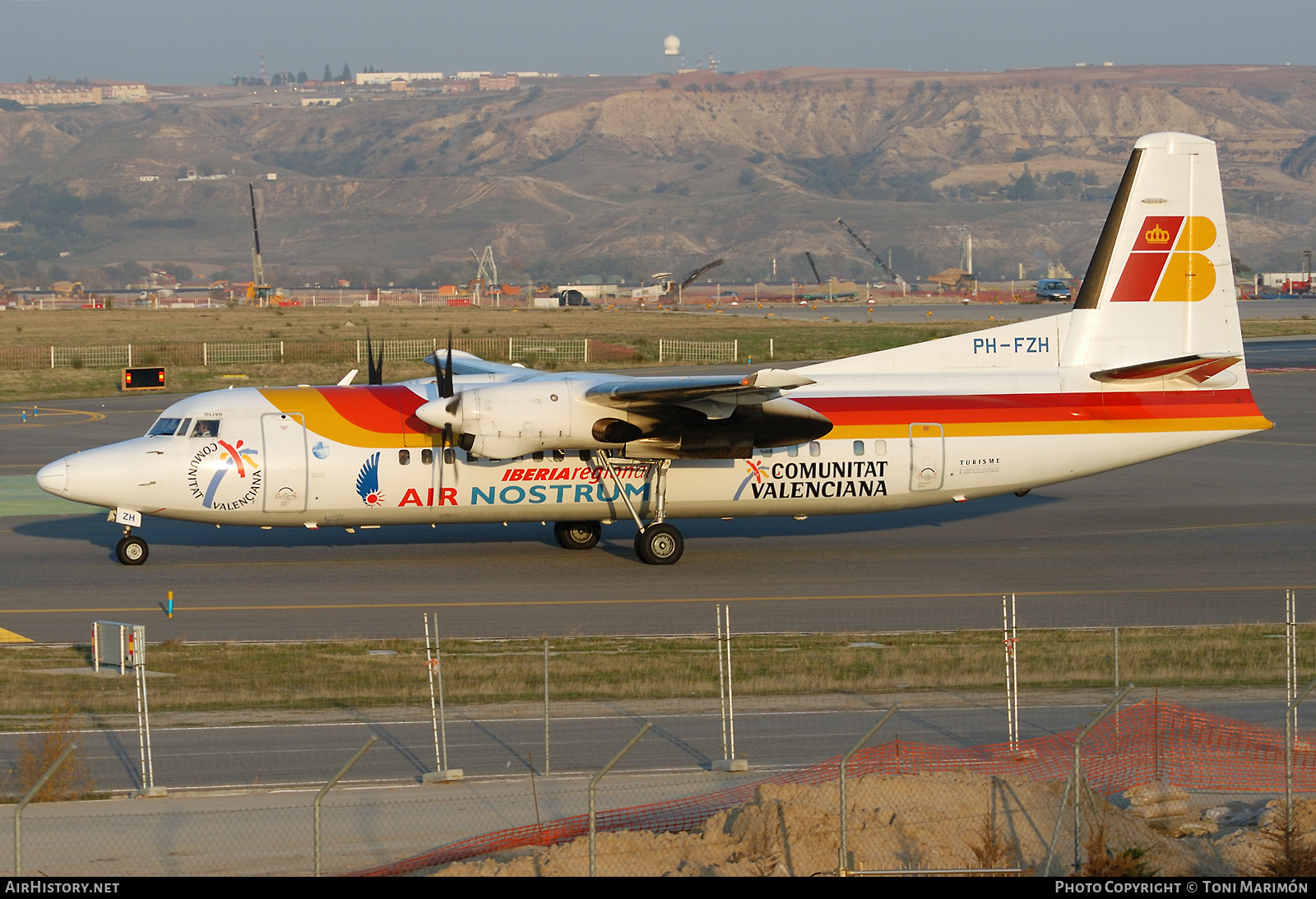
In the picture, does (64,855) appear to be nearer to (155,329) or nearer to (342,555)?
(342,555)

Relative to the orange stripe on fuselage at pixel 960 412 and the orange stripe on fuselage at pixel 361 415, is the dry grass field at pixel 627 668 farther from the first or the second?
the orange stripe on fuselage at pixel 960 412

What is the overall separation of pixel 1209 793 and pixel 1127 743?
152 centimetres

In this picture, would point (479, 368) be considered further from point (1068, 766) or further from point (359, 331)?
point (359, 331)

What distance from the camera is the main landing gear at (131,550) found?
25656 millimetres

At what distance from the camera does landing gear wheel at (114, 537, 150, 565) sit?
84.1 feet

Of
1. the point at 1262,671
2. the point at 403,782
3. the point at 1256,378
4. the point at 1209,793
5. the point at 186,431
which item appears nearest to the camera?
the point at 1209,793

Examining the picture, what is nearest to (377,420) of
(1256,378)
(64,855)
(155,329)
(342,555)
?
(342,555)

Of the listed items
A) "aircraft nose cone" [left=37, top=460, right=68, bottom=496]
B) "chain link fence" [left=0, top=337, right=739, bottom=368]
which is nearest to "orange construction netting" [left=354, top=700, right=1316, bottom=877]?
"aircraft nose cone" [left=37, top=460, right=68, bottom=496]

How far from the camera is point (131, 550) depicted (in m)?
25.7

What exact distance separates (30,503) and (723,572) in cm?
1744

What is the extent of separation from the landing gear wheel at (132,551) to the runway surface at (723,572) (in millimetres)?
289

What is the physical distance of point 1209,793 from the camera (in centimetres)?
1305

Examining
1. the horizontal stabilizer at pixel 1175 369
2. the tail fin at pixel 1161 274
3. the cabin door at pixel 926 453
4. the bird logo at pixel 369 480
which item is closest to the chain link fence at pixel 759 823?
the bird logo at pixel 369 480

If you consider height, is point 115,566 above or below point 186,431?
below
